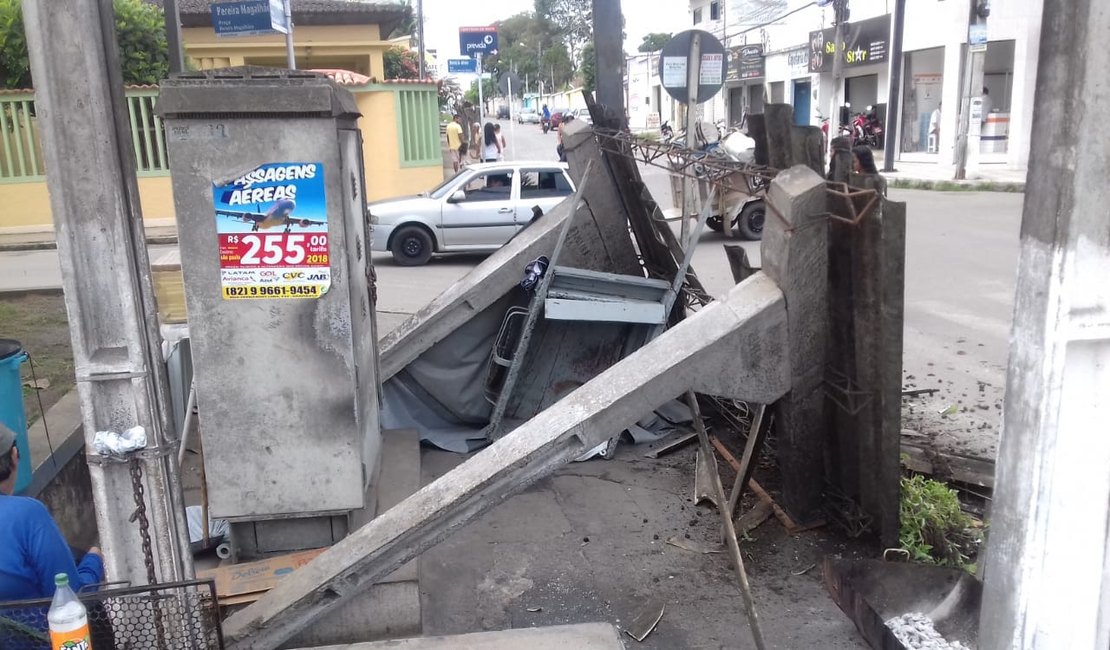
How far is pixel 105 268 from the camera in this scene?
8.75 feet

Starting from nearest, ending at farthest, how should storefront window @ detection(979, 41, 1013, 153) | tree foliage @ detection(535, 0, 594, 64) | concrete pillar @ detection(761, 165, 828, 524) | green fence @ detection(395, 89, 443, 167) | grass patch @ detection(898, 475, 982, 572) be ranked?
concrete pillar @ detection(761, 165, 828, 524)
grass patch @ detection(898, 475, 982, 572)
green fence @ detection(395, 89, 443, 167)
storefront window @ detection(979, 41, 1013, 153)
tree foliage @ detection(535, 0, 594, 64)

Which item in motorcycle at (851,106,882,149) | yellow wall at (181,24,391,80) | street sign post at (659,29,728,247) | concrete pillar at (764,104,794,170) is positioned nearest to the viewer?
concrete pillar at (764,104,794,170)

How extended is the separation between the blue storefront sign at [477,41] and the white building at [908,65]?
9.18 m

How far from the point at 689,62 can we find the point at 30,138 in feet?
45.7

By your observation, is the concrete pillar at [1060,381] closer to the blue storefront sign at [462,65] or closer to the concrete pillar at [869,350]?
the concrete pillar at [869,350]

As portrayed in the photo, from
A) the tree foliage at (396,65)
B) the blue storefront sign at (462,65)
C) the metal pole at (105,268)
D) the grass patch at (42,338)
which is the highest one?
the tree foliage at (396,65)

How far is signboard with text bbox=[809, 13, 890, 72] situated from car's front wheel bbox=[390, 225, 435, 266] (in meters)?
18.2

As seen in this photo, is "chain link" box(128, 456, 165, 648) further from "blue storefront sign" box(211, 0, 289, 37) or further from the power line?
the power line

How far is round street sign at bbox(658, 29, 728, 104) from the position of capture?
26.4 feet

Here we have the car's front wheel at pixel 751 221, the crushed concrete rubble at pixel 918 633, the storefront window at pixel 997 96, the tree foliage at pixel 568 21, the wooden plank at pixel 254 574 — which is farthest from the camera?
the tree foliage at pixel 568 21

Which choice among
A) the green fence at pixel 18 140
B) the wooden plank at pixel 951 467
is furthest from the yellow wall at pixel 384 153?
the wooden plank at pixel 951 467

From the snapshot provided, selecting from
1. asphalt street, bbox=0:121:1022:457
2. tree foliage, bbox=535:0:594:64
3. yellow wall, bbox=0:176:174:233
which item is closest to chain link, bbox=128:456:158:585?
asphalt street, bbox=0:121:1022:457

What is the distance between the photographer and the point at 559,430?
3740 millimetres

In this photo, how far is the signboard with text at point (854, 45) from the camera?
28516 mm
